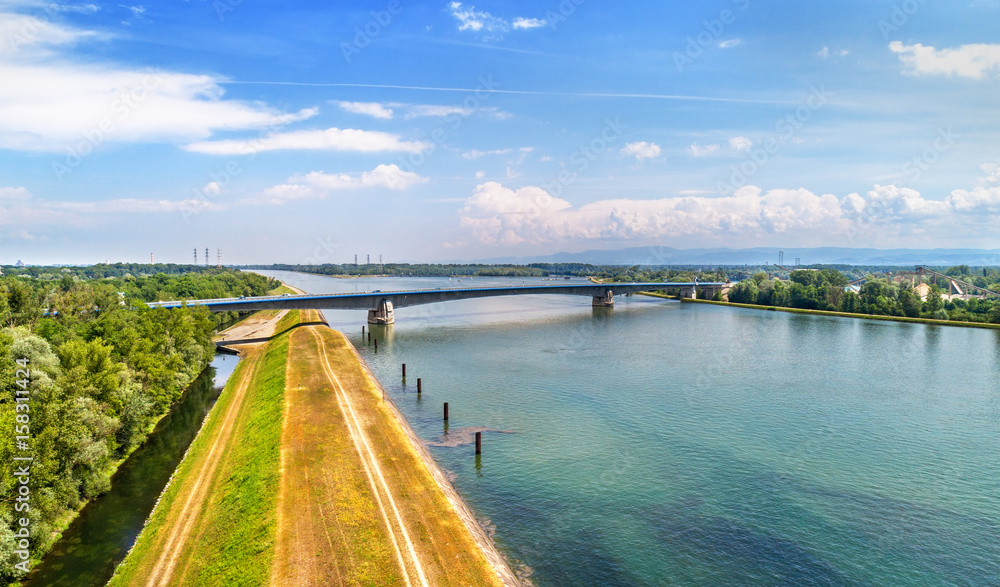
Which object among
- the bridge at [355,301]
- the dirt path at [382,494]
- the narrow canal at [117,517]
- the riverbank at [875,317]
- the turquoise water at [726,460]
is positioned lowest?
the narrow canal at [117,517]

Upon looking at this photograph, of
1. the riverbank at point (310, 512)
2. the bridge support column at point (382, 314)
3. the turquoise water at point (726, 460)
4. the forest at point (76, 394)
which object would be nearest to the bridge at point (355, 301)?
the bridge support column at point (382, 314)

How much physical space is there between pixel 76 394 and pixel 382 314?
86.7 meters

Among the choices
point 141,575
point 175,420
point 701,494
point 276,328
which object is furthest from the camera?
point 276,328

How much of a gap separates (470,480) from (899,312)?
144 metres

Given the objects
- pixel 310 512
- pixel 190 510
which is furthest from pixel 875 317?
pixel 190 510

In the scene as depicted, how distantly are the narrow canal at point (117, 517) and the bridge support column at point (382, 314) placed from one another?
229ft

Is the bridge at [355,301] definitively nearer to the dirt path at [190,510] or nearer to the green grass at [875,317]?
the dirt path at [190,510]

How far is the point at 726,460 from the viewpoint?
38344 millimetres

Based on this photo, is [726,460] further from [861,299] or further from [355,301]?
[861,299]

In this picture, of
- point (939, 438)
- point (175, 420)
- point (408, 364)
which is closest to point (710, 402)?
point (939, 438)

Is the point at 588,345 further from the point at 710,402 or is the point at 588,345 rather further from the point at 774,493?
the point at 774,493

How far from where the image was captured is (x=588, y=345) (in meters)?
92.9

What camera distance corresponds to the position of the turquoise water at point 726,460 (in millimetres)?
26453

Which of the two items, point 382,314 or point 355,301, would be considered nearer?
point 355,301
